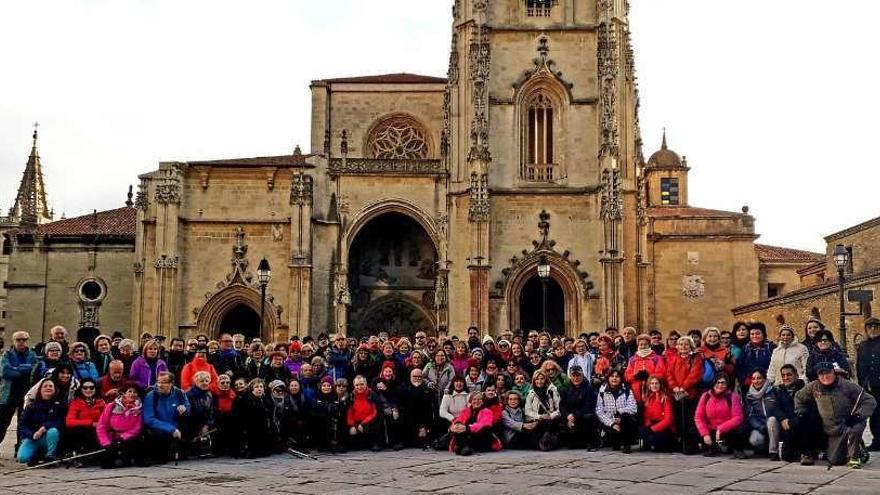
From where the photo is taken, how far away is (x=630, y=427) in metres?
13.3

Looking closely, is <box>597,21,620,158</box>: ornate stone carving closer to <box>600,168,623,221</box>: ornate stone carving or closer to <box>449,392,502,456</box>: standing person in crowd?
<box>600,168,623,221</box>: ornate stone carving

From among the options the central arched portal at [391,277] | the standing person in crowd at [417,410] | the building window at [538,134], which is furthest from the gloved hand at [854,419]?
the central arched portal at [391,277]

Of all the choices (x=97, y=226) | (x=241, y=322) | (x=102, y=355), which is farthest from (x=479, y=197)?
(x=102, y=355)

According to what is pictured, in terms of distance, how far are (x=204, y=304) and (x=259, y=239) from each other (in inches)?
115

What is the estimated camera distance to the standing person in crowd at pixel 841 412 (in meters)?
11.1

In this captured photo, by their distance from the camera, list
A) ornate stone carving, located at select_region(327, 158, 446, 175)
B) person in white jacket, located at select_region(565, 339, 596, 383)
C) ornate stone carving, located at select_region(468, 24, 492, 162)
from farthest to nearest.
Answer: ornate stone carving, located at select_region(327, 158, 446, 175), ornate stone carving, located at select_region(468, 24, 492, 162), person in white jacket, located at select_region(565, 339, 596, 383)

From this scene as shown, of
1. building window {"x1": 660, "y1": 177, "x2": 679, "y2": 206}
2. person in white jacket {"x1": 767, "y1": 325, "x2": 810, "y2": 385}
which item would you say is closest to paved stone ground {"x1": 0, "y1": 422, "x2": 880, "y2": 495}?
person in white jacket {"x1": 767, "y1": 325, "x2": 810, "y2": 385}

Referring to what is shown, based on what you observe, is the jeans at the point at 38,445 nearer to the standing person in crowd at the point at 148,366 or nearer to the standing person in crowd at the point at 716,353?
the standing person in crowd at the point at 148,366

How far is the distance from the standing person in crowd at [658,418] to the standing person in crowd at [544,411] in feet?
4.17

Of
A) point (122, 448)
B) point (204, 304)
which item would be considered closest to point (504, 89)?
point (204, 304)

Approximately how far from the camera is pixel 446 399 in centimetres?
1373

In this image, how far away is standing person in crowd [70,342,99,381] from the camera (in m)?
12.5

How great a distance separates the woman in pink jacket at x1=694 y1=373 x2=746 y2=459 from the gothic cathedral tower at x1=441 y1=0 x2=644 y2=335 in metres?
17.2

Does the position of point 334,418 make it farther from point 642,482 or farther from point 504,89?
point 504,89
